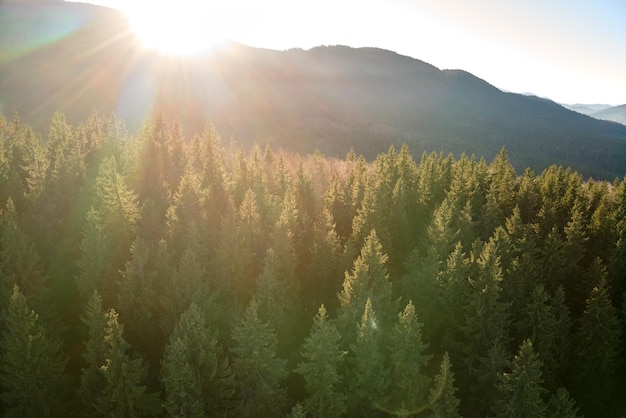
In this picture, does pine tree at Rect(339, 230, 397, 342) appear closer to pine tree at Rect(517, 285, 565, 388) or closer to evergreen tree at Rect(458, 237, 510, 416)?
evergreen tree at Rect(458, 237, 510, 416)

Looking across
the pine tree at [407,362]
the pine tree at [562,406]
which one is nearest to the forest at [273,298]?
the pine tree at [407,362]

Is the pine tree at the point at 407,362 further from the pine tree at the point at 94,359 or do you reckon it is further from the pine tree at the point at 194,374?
the pine tree at the point at 94,359

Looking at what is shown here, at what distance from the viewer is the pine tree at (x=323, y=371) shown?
1271 inches

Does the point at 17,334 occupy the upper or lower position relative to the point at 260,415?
upper

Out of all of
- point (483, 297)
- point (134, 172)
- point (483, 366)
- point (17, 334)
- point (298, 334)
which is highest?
point (134, 172)

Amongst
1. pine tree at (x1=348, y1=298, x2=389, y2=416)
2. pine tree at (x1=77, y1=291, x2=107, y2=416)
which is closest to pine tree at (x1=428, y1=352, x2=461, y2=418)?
pine tree at (x1=348, y1=298, x2=389, y2=416)

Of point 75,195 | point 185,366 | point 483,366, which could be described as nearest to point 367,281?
point 483,366

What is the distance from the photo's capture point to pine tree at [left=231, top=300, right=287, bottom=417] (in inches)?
1256

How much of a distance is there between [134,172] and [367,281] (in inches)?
1221

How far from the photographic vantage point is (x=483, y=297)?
3847cm

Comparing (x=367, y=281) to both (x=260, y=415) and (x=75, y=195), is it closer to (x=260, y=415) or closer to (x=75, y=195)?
(x=260, y=415)

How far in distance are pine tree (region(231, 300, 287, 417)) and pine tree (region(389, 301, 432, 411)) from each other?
8.78 metres

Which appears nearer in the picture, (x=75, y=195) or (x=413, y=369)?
(x=413, y=369)

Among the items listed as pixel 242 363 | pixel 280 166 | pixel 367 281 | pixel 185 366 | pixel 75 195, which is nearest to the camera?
pixel 185 366
